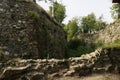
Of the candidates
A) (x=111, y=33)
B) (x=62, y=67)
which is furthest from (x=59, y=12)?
(x=62, y=67)

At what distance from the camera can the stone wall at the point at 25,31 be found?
1479 cm

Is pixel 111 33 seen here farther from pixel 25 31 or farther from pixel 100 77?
pixel 100 77

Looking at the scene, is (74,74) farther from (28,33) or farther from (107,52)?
(28,33)

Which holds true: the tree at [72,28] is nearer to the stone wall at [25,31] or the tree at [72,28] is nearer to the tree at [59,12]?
the tree at [59,12]

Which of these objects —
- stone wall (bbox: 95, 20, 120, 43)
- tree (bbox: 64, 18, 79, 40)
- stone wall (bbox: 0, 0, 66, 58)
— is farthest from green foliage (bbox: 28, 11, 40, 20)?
tree (bbox: 64, 18, 79, 40)

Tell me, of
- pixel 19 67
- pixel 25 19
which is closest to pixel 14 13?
pixel 25 19

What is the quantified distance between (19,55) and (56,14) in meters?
26.4

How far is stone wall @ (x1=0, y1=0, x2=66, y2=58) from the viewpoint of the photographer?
48.5 feet

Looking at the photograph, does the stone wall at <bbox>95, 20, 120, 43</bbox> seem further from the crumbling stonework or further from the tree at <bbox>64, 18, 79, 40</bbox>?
the crumbling stonework

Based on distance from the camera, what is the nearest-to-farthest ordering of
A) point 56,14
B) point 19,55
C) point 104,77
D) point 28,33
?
point 104,77, point 19,55, point 28,33, point 56,14

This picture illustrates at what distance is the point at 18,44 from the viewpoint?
14891mm

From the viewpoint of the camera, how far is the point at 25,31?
51.2ft

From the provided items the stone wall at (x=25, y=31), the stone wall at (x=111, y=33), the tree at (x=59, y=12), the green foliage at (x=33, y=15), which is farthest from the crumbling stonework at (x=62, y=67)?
the tree at (x=59, y=12)

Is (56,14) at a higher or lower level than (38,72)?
higher
